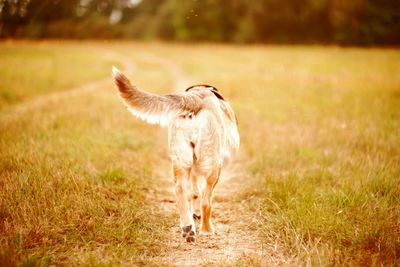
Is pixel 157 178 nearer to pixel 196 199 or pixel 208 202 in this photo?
pixel 196 199

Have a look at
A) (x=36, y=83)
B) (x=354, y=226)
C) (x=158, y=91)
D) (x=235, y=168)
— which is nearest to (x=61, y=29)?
(x=36, y=83)

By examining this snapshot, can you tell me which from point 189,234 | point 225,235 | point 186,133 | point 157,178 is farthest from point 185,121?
point 157,178

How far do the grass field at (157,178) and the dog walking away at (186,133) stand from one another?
1.72ft

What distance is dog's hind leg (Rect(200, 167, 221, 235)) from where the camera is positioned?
12.2 ft

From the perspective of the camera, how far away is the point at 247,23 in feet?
145

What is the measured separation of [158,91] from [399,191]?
925cm

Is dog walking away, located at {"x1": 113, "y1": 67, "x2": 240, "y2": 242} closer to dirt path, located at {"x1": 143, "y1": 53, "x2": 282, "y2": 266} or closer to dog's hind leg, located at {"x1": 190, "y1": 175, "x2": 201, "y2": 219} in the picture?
dirt path, located at {"x1": 143, "y1": 53, "x2": 282, "y2": 266}

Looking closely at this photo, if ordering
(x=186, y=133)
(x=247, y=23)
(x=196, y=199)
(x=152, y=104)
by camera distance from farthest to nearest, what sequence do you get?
(x=247, y=23) → (x=196, y=199) → (x=152, y=104) → (x=186, y=133)

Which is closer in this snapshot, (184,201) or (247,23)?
(184,201)

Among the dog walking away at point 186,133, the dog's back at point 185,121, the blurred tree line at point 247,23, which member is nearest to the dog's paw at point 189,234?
the dog walking away at point 186,133

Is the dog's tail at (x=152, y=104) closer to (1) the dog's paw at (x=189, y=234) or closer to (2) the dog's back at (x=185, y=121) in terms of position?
(2) the dog's back at (x=185, y=121)

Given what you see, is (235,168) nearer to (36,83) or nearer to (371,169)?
(371,169)

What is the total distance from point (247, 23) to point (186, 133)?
142 feet

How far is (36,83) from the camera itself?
44.1ft
